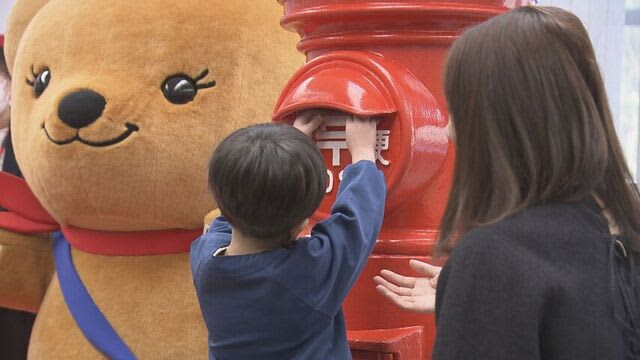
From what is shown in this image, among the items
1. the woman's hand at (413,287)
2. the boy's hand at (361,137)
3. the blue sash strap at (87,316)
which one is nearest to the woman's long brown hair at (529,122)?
the woman's hand at (413,287)

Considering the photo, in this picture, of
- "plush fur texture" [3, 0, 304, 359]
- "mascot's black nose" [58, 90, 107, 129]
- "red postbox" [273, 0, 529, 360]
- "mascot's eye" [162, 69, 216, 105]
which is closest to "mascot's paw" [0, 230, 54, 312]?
"plush fur texture" [3, 0, 304, 359]

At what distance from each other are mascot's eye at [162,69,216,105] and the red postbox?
0.75 m

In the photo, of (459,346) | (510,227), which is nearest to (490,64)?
(510,227)

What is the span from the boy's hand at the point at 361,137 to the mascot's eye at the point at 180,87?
0.91 m

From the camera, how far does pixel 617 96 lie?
249 centimetres

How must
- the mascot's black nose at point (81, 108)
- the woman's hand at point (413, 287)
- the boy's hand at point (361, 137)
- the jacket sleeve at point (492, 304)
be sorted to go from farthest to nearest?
the mascot's black nose at point (81, 108), the boy's hand at point (361, 137), the woman's hand at point (413, 287), the jacket sleeve at point (492, 304)

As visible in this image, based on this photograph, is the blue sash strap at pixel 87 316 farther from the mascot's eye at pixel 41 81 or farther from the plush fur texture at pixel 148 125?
the mascot's eye at pixel 41 81

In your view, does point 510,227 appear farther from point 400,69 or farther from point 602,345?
point 400,69

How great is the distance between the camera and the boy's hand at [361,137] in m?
1.52

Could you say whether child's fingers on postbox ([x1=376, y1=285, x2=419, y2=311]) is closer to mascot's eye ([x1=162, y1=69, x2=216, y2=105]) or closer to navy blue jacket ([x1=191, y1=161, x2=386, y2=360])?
navy blue jacket ([x1=191, y1=161, x2=386, y2=360])

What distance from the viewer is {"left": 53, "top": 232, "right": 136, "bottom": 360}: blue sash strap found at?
2.43 m

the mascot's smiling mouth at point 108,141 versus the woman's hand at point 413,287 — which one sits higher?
the mascot's smiling mouth at point 108,141

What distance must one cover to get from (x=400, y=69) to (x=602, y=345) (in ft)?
2.46

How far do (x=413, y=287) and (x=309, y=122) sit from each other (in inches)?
12.6
